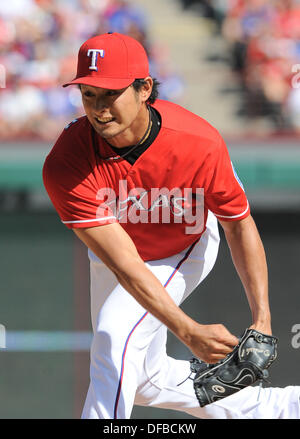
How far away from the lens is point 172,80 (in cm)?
670

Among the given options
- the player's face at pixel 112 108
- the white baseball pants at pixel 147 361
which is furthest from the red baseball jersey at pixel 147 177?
the white baseball pants at pixel 147 361

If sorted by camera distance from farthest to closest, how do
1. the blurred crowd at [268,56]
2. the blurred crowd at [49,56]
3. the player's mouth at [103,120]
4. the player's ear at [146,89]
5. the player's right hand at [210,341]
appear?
the blurred crowd at [268,56], the blurred crowd at [49,56], the player's ear at [146,89], the player's mouth at [103,120], the player's right hand at [210,341]

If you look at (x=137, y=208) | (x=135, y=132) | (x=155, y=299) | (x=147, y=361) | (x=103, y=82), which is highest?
(x=103, y=82)

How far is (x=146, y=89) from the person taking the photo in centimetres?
251

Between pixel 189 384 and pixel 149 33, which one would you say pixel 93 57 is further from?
pixel 149 33

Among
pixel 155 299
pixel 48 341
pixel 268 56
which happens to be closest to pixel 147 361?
pixel 155 299

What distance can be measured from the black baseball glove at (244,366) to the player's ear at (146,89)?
854mm

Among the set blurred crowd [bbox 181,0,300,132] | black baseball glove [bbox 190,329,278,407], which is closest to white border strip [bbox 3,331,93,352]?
blurred crowd [bbox 181,0,300,132]

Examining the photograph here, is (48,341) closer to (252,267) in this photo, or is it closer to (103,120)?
(252,267)

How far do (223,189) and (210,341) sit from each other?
57 centimetres

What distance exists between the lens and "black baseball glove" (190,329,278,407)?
8.47 feet

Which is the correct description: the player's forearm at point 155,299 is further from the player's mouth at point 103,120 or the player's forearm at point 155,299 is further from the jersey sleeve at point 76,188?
the player's mouth at point 103,120

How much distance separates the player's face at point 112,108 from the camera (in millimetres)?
2359
